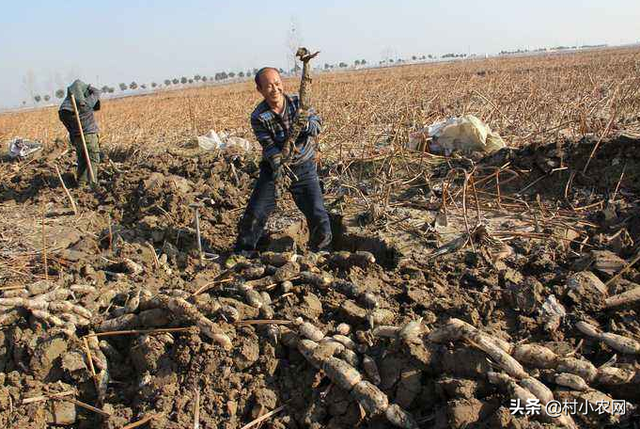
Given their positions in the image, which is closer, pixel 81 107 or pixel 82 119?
pixel 81 107

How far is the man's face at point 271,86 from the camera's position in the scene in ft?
11.7

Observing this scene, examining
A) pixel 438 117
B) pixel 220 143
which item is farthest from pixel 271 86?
pixel 438 117

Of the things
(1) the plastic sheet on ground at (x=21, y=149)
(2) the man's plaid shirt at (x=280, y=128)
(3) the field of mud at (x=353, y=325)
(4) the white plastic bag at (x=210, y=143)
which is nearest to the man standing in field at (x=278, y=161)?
(2) the man's plaid shirt at (x=280, y=128)

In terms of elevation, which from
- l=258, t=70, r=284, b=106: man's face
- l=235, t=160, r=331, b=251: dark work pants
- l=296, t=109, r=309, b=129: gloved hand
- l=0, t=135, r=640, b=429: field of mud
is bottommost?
l=0, t=135, r=640, b=429: field of mud

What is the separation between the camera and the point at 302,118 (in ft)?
11.4

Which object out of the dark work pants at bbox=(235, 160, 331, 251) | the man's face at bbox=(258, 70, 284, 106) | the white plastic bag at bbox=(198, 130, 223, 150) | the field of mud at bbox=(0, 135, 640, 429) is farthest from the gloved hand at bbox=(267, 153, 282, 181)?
the white plastic bag at bbox=(198, 130, 223, 150)

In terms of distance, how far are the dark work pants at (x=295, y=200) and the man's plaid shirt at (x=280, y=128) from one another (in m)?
0.17

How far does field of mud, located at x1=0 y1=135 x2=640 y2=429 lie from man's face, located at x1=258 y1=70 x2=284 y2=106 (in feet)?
4.16

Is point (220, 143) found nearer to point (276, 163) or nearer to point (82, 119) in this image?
point (82, 119)

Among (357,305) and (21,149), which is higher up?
(21,149)

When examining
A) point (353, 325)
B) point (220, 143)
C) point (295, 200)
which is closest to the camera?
point (353, 325)

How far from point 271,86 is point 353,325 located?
1.98m

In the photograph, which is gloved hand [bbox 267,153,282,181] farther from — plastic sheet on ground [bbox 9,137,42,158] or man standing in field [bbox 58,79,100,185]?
plastic sheet on ground [bbox 9,137,42,158]

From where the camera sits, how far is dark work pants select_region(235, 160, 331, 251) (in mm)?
3961
